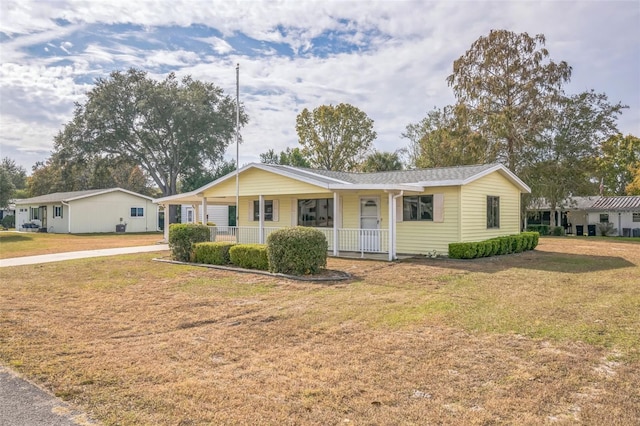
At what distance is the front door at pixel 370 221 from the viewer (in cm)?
1516

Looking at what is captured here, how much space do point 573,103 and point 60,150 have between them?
145ft

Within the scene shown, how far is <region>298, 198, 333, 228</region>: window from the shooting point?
56.5 ft

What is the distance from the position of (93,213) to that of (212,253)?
24857mm

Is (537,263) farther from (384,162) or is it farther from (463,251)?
(384,162)

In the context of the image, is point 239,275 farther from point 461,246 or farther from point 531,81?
point 531,81

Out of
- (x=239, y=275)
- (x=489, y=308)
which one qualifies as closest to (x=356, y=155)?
(x=239, y=275)

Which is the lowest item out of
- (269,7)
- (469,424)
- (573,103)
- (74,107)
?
(469,424)

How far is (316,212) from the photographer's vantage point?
17.6 meters

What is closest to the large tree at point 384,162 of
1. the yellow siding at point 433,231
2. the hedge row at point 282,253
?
the yellow siding at point 433,231

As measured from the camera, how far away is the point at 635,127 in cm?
4091

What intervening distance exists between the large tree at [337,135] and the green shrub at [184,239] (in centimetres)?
2903

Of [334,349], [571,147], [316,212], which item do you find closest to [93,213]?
[316,212]

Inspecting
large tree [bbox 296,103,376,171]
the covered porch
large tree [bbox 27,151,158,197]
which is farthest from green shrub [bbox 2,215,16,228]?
the covered porch

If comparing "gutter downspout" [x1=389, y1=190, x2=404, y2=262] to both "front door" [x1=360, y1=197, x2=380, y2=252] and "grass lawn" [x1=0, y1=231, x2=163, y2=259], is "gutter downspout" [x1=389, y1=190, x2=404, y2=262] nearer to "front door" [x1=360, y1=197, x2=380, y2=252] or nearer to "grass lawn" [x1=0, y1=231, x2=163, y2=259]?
"front door" [x1=360, y1=197, x2=380, y2=252]
